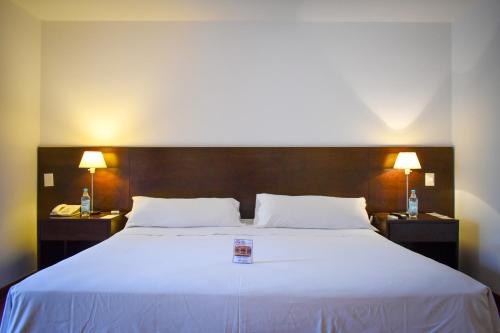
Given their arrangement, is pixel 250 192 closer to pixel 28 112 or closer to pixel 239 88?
pixel 239 88

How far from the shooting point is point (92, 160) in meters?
2.66

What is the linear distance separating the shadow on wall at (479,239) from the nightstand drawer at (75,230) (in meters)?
3.33

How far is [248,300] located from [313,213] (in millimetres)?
1400

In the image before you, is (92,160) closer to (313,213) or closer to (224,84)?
(224,84)

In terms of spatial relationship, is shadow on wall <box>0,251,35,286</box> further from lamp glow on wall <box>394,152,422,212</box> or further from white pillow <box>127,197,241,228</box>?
lamp glow on wall <box>394,152,422,212</box>

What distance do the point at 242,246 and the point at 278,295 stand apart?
405 millimetres

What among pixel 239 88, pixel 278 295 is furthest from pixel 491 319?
pixel 239 88

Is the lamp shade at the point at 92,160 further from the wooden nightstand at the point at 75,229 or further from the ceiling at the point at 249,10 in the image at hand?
the ceiling at the point at 249,10

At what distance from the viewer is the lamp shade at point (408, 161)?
2652 millimetres

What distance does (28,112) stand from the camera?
2768mm

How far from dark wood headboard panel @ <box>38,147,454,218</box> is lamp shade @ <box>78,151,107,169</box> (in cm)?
15

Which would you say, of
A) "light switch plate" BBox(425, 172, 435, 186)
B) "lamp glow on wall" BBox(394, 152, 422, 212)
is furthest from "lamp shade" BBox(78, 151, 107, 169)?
"light switch plate" BBox(425, 172, 435, 186)

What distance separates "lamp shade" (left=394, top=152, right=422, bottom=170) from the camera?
2652 mm

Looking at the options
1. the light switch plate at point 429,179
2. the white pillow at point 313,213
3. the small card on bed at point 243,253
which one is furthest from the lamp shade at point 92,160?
the light switch plate at point 429,179
